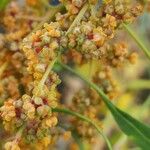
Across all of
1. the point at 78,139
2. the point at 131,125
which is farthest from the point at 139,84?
the point at 131,125

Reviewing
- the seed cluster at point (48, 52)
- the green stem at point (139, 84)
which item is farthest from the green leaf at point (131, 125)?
the green stem at point (139, 84)

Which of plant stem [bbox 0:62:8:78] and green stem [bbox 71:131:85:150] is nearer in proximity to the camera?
plant stem [bbox 0:62:8:78]

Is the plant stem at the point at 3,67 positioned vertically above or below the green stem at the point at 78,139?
above

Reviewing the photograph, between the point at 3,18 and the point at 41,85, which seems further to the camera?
the point at 3,18

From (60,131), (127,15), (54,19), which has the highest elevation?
(54,19)

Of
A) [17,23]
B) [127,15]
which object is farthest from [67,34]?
[17,23]

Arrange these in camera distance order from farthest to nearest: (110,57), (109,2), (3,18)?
(3,18) < (110,57) < (109,2)

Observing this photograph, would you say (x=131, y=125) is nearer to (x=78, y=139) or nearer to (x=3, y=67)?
(x=78, y=139)

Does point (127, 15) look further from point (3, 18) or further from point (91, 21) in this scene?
point (3, 18)

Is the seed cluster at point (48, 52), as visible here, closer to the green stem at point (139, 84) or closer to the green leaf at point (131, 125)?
the green leaf at point (131, 125)

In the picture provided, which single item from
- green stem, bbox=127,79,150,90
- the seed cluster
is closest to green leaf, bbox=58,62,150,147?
the seed cluster

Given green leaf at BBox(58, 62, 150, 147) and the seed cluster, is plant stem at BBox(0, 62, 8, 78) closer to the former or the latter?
the seed cluster
